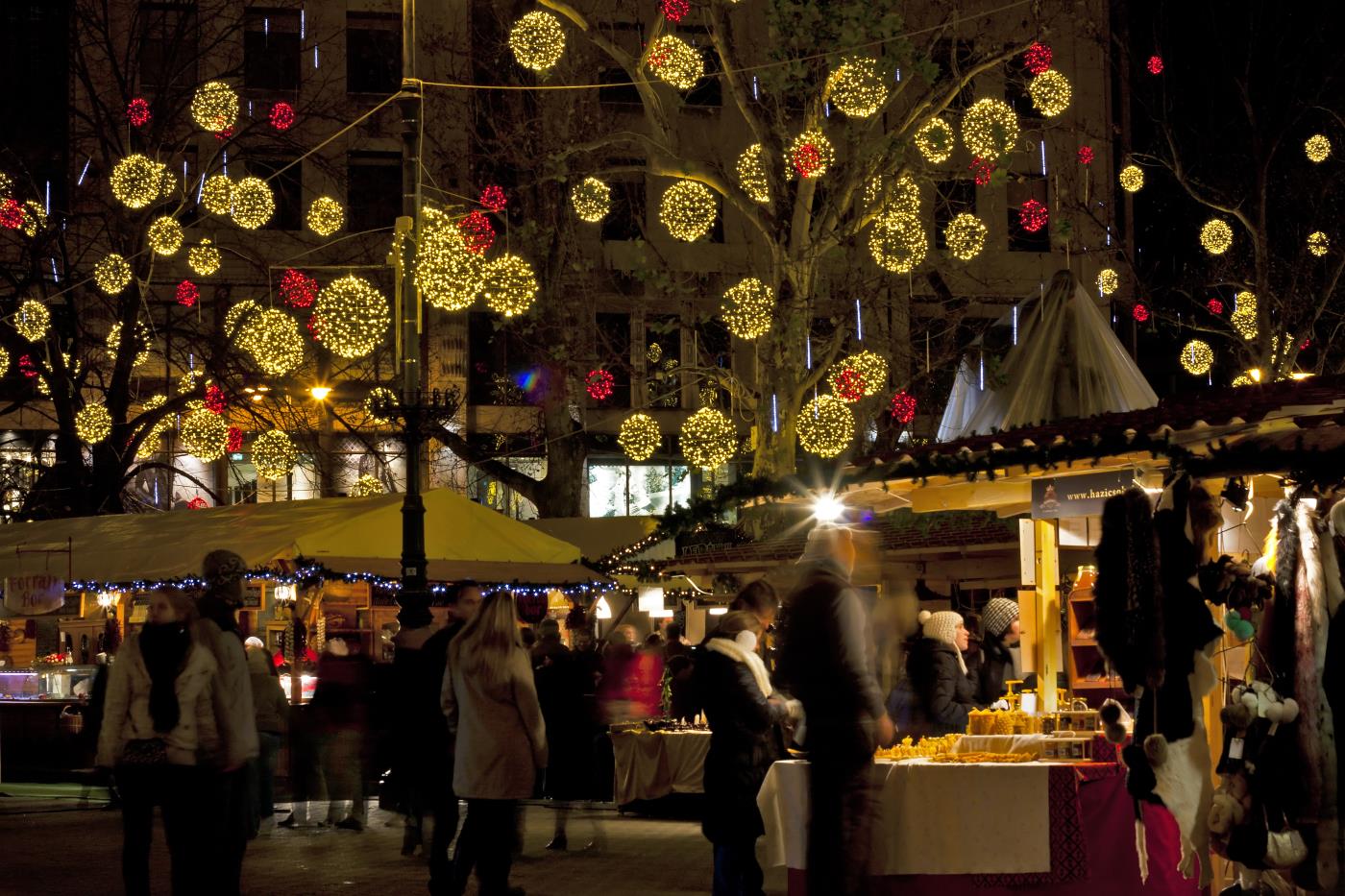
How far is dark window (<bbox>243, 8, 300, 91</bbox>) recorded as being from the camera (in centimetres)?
3503

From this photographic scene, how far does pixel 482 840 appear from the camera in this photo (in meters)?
8.47

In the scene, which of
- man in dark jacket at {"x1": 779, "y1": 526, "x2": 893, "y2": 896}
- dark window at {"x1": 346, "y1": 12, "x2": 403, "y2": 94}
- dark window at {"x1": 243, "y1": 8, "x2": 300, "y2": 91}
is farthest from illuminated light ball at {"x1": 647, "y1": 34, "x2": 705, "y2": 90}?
dark window at {"x1": 243, "y1": 8, "x2": 300, "y2": 91}

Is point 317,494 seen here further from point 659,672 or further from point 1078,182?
point 659,672

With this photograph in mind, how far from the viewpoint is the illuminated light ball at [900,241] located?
18.4 m

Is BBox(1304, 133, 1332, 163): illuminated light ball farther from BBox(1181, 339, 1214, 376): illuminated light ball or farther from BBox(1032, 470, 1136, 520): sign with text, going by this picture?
BBox(1032, 470, 1136, 520): sign with text

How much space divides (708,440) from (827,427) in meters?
1.49

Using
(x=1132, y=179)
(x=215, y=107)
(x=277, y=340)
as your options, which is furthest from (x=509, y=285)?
(x=1132, y=179)

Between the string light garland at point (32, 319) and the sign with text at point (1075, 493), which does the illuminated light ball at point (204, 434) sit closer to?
the string light garland at point (32, 319)

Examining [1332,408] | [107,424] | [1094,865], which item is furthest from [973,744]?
[107,424]

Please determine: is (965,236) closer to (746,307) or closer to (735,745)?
(746,307)

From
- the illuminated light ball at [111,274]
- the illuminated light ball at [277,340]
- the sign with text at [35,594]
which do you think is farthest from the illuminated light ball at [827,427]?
the sign with text at [35,594]

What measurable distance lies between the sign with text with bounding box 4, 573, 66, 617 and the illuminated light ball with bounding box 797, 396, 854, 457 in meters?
Result: 8.29

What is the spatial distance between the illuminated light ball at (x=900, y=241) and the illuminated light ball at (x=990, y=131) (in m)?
1.03

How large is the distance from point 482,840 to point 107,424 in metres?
15.5
